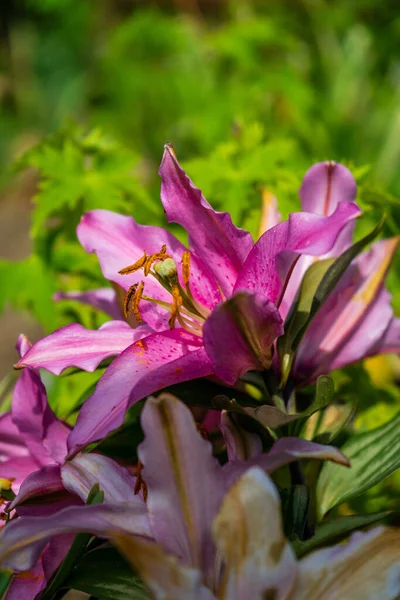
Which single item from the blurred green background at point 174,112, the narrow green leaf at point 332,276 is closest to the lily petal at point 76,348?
the narrow green leaf at point 332,276

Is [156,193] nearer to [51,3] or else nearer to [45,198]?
[45,198]

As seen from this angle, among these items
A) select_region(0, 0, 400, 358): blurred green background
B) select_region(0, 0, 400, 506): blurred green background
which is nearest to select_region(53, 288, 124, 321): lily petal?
select_region(0, 0, 400, 506): blurred green background

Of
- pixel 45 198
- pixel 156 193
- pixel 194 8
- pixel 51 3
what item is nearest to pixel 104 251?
pixel 45 198

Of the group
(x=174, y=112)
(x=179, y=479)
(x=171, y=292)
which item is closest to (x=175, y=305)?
(x=171, y=292)

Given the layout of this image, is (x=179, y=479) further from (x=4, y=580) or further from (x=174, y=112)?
(x=174, y=112)

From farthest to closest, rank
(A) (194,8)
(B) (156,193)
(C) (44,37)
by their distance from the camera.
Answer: (A) (194,8) → (C) (44,37) → (B) (156,193)

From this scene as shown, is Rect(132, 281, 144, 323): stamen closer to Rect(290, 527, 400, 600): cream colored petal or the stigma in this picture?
the stigma
